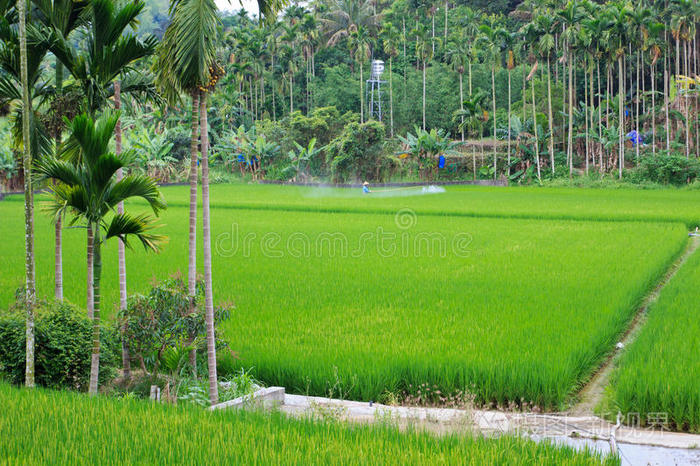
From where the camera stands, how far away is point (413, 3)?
55.3m

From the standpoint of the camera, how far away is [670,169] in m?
35.1

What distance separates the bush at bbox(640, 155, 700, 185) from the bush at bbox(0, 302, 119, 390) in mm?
33680

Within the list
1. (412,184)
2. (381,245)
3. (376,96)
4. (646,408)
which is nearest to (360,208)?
(381,245)

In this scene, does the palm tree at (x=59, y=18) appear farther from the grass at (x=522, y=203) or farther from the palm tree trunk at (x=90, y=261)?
the grass at (x=522, y=203)

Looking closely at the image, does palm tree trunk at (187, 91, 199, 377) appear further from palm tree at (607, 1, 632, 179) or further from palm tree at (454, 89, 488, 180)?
palm tree at (454, 89, 488, 180)

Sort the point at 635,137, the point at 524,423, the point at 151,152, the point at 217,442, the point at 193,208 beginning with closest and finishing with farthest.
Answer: the point at 217,442, the point at 524,423, the point at 193,208, the point at 635,137, the point at 151,152

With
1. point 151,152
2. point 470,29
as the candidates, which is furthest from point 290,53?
point 151,152

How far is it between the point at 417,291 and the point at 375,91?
41560 millimetres

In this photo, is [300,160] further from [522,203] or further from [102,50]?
[102,50]

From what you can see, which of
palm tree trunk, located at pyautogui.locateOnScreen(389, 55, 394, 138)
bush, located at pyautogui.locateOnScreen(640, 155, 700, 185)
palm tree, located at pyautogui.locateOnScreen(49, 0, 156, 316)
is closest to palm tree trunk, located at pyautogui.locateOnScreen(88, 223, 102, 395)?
palm tree, located at pyautogui.locateOnScreen(49, 0, 156, 316)

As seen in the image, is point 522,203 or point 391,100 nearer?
point 522,203

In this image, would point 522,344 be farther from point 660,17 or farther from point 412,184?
point 660,17

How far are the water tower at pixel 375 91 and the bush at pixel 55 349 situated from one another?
43.3 m

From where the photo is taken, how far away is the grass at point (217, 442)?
4.46 meters
